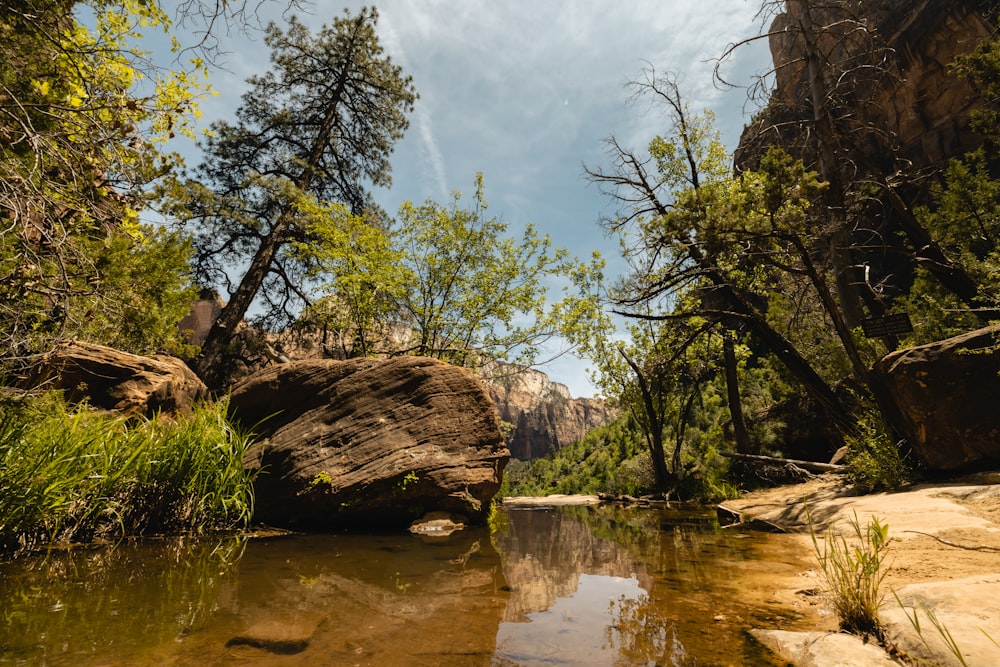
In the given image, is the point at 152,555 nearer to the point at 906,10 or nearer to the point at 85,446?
the point at 85,446

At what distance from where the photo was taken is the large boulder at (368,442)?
6020 millimetres

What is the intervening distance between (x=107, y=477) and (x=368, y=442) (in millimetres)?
2915

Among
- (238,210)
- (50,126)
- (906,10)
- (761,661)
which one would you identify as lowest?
(761,661)

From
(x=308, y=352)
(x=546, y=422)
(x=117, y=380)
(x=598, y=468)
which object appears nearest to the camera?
(x=117, y=380)

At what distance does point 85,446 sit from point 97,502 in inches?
20.5

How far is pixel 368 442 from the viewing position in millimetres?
6434

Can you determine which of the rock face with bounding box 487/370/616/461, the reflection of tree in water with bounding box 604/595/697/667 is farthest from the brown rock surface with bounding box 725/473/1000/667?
the rock face with bounding box 487/370/616/461

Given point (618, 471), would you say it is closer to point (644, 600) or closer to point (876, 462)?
point (876, 462)

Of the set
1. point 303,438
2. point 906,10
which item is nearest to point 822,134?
point 303,438

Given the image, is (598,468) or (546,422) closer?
(598,468)

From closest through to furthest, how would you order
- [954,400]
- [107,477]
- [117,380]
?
[107,477]
[954,400]
[117,380]

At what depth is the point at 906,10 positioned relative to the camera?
89.4 ft

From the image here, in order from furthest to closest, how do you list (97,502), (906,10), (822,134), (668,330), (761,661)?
(906,10) < (668,330) < (822,134) < (97,502) < (761,661)

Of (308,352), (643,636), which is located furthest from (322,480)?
(308,352)
